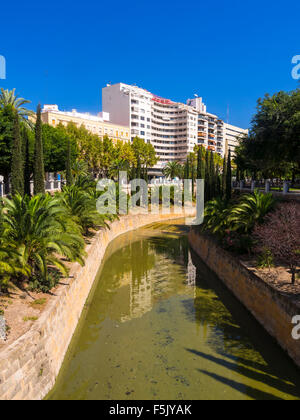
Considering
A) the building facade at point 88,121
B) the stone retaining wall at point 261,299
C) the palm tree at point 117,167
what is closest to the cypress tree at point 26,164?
the stone retaining wall at point 261,299

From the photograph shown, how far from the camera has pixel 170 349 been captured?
1022 cm

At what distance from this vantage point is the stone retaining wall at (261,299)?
31.0 feet

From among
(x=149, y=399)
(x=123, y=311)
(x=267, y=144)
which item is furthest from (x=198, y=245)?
(x=149, y=399)

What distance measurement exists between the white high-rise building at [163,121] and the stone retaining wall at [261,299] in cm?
7130

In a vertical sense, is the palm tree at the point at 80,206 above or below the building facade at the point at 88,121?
below

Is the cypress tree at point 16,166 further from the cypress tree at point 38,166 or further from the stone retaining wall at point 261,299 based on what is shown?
the stone retaining wall at point 261,299

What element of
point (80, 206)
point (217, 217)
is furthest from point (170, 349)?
point (80, 206)

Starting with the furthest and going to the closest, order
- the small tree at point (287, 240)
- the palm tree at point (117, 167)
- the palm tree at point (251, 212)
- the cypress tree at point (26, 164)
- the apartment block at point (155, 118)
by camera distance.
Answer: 1. the apartment block at point (155, 118)
2. the palm tree at point (117, 167)
3. the cypress tree at point (26, 164)
4. the palm tree at point (251, 212)
5. the small tree at point (287, 240)

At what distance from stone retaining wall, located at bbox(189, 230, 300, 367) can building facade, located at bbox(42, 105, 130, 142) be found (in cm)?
4602

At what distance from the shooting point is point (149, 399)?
778cm

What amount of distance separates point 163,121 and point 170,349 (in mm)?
96026

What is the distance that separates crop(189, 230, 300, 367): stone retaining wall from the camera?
945 cm

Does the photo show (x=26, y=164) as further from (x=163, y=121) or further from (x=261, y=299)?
(x=163, y=121)

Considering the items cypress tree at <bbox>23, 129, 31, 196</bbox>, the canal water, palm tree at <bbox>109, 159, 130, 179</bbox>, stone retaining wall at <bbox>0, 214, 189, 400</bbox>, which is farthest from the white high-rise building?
stone retaining wall at <bbox>0, 214, 189, 400</bbox>
